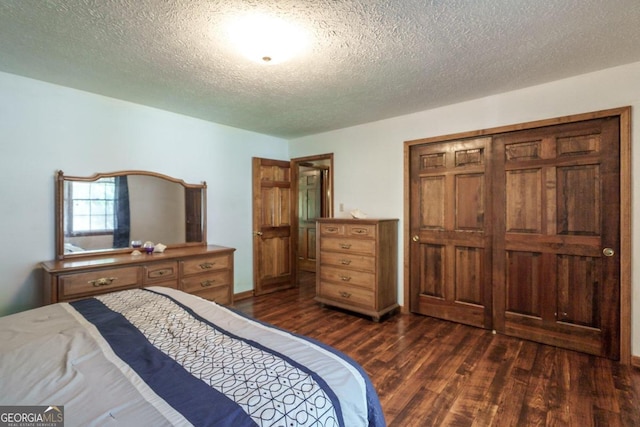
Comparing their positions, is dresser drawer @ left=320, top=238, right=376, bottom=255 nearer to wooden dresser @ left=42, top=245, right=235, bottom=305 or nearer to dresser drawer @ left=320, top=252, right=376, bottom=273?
dresser drawer @ left=320, top=252, right=376, bottom=273

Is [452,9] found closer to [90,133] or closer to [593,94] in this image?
[593,94]

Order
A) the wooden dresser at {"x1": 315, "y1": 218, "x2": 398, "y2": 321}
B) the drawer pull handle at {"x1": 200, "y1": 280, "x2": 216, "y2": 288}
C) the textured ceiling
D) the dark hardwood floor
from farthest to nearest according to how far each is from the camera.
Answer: the wooden dresser at {"x1": 315, "y1": 218, "x2": 398, "y2": 321}, the drawer pull handle at {"x1": 200, "y1": 280, "x2": 216, "y2": 288}, the dark hardwood floor, the textured ceiling

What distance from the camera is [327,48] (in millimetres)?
2057

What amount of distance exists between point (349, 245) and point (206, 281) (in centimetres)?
165

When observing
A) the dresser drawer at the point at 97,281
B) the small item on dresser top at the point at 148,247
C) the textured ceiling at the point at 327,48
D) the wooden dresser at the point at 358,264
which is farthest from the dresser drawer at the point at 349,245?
the dresser drawer at the point at 97,281

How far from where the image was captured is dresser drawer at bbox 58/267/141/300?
2.33 m

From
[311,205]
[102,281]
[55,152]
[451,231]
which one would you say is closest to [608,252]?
[451,231]

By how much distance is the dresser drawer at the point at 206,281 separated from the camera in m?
3.07

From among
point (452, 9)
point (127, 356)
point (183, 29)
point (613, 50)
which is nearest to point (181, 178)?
point (183, 29)

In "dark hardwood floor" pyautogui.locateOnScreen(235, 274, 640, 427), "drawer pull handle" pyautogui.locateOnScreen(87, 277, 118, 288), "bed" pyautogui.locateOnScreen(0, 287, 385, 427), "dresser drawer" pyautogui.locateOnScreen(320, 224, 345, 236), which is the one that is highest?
"dresser drawer" pyautogui.locateOnScreen(320, 224, 345, 236)

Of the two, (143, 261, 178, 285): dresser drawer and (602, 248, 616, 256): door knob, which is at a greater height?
(602, 248, 616, 256): door knob

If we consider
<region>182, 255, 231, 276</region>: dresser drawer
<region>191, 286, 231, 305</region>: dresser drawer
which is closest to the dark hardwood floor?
<region>191, 286, 231, 305</region>: dresser drawer

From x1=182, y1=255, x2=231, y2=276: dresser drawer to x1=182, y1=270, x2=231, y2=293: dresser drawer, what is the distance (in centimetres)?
5

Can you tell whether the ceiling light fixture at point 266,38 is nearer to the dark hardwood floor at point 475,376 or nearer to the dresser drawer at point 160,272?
the dresser drawer at point 160,272
